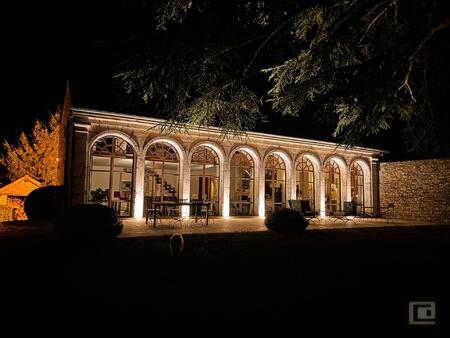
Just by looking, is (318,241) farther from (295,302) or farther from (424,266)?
(295,302)

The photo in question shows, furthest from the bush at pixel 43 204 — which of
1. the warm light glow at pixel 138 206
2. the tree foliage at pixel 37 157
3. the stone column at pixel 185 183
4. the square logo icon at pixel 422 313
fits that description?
the tree foliage at pixel 37 157

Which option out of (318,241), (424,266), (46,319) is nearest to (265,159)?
(318,241)

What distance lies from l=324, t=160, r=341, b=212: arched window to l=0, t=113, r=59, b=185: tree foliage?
2254cm

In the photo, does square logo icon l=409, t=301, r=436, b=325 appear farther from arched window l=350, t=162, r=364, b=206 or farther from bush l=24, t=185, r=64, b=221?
arched window l=350, t=162, r=364, b=206

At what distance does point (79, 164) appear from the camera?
443 inches

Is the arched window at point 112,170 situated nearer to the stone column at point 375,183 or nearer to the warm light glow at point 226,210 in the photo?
the warm light glow at point 226,210

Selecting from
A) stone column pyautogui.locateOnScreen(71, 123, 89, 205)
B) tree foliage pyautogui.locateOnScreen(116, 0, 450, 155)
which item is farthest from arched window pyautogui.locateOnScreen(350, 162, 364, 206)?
stone column pyautogui.locateOnScreen(71, 123, 89, 205)

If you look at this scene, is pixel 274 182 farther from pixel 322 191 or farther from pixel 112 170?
pixel 112 170

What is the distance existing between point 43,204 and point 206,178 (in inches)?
266

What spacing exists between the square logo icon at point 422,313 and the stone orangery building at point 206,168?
6.97 m

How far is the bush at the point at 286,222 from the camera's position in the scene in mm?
8719

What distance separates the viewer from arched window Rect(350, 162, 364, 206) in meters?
18.4

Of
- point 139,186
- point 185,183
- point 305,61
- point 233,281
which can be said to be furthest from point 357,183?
point 233,281

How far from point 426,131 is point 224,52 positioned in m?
4.55
